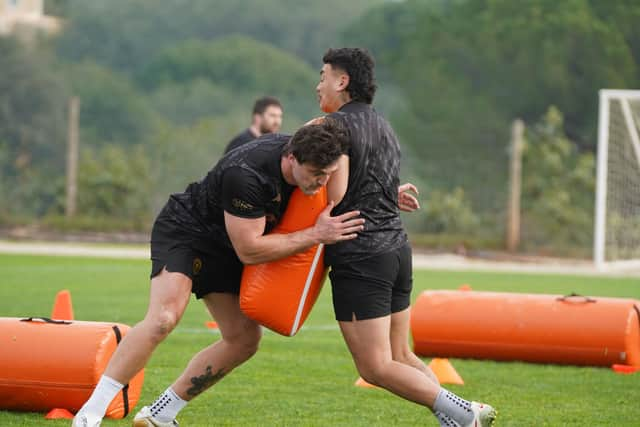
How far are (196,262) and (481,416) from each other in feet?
5.37

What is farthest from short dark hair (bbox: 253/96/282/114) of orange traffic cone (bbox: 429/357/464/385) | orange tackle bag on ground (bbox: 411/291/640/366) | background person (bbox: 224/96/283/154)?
orange traffic cone (bbox: 429/357/464/385)

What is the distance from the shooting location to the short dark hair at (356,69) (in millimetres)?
5340

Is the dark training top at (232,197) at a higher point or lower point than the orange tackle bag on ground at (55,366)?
higher

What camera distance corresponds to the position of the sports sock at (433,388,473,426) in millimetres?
5457

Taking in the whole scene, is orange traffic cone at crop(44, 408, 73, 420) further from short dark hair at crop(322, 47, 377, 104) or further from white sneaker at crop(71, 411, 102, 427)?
short dark hair at crop(322, 47, 377, 104)

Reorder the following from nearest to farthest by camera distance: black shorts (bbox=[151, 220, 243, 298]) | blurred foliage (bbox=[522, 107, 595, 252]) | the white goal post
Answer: black shorts (bbox=[151, 220, 243, 298])
the white goal post
blurred foliage (bbox=[522, 107, 595, 252])

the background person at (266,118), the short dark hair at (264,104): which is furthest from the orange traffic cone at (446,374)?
the short dark hair at (264,104)

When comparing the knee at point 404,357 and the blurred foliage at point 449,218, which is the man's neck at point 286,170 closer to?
the knee at point 404,357

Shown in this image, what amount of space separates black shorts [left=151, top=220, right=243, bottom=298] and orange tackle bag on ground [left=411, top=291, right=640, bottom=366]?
3.30m

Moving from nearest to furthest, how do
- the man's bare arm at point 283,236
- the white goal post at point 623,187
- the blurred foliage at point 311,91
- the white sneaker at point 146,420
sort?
the man's bare arm at point 283,236 < the white sneaker at point 146,420 < the white goal post at point 623,187 < the blurred foliage at point 311,91

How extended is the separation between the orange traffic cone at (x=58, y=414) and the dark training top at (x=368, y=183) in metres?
1.90

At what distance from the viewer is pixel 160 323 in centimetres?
540

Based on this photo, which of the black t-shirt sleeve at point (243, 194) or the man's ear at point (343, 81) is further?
the man's ear at point (343, 81)

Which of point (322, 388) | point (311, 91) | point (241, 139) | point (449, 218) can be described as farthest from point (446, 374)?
point (311, 91)
